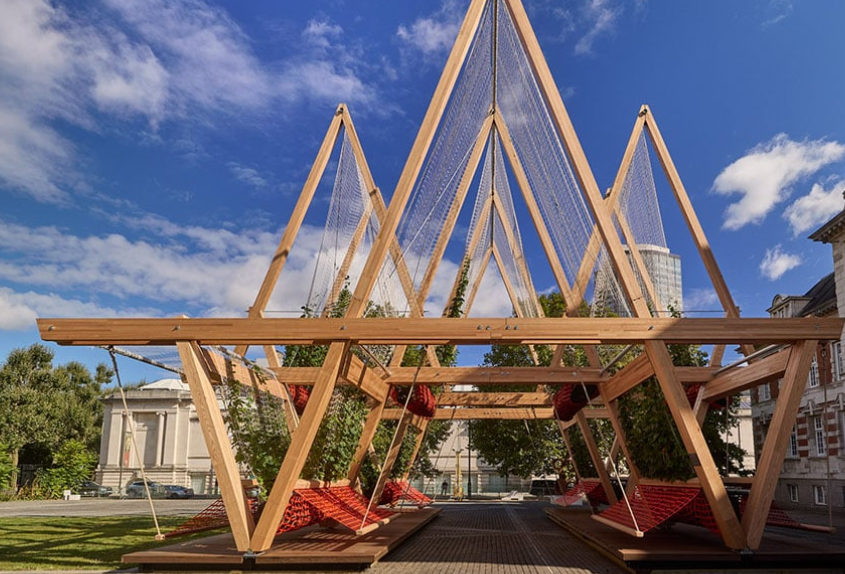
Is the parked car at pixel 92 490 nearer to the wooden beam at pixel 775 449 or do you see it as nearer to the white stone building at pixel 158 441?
the white stone building at pixel 158 441

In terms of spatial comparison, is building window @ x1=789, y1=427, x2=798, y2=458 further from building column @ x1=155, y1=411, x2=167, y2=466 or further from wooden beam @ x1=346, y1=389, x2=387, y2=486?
building column @ x1=155, y1=411, x2=167, y2=466

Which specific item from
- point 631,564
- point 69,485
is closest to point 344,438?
point 631,564

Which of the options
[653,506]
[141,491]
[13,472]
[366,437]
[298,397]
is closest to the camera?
[653,506]

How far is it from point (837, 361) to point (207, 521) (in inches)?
1049

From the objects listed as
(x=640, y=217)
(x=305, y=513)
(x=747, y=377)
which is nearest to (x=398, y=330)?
(x=305, y=513)

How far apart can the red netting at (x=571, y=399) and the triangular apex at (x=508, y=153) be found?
207cm

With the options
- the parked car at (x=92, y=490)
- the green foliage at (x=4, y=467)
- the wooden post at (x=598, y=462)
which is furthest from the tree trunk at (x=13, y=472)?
the wooden post at (x=598, y=462)

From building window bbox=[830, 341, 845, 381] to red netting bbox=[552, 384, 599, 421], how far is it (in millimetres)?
16581

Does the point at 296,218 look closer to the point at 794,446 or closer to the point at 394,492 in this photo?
the point at 394,492

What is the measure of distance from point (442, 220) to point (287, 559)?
8.73 metres

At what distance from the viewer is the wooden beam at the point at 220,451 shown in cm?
955

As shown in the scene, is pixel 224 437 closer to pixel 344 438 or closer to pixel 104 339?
pixel 104 339

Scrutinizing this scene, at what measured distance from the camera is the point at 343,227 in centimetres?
1622

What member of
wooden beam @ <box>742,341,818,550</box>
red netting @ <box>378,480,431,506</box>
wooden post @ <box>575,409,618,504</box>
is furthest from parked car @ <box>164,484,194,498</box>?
wooden beam @ <box>742,341,818,550</box>
